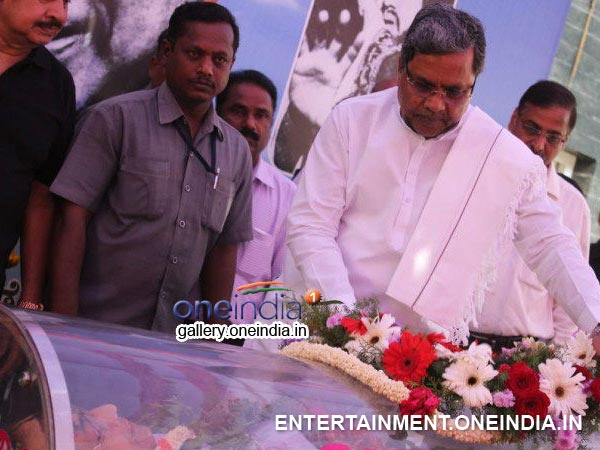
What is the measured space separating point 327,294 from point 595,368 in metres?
0.71

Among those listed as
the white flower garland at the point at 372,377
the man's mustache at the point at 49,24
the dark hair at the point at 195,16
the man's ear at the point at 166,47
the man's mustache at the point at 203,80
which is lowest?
the white flower garland at the point at 372,377

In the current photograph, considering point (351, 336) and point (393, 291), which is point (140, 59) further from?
point (351, 336)

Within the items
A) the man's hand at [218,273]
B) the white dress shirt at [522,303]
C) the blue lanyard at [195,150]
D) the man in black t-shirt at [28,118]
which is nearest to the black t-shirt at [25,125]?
the man in black t-shirt at [28,118]

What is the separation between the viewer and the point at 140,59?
361 centimetres

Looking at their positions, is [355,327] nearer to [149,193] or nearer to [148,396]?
[148,396]

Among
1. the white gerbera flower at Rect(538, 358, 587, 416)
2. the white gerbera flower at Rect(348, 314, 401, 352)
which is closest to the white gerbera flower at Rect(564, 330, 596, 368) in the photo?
the white gerbera flower at Rect(538, 358, 587, 416)

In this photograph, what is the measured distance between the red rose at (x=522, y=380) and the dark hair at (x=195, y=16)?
1.67 metres

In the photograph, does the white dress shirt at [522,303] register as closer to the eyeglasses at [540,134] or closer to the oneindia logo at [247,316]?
the eyeglasses at [540,134]

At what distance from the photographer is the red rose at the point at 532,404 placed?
2.27 meters

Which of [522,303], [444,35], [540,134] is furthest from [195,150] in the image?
[540,134]

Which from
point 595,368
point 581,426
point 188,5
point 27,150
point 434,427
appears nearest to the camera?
point 434,427

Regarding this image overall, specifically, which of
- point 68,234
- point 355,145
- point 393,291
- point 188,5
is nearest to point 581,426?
point 393,291

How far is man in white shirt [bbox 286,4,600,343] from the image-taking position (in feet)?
9.63

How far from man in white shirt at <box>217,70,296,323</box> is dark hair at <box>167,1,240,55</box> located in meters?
0.48
